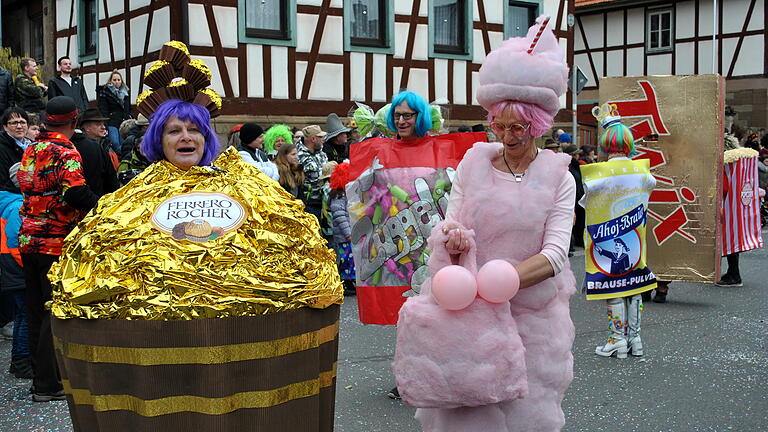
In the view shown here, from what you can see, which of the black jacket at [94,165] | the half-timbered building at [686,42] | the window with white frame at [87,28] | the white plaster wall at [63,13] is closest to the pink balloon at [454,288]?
the black jacket at [94,165]

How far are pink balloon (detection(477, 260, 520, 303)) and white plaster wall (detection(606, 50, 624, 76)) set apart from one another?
26.4 metres

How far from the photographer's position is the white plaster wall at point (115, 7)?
50.2ft

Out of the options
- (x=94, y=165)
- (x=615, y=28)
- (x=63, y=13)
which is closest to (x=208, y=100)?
(x=94, y=165)

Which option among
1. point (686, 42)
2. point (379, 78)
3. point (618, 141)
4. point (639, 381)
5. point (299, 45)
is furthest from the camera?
point (686, 42)

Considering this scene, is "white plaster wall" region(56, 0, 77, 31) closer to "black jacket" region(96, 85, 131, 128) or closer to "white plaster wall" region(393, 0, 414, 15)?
"black jacket" region(96, 85, 131, 128)

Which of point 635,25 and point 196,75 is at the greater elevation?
point 635,25

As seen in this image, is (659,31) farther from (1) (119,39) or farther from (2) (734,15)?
(1) (119,39)

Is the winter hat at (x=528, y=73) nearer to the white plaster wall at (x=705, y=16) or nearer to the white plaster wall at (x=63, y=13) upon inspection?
the white plaster wall at (x=63, y=13)

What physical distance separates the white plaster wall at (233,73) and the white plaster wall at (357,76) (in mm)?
2278

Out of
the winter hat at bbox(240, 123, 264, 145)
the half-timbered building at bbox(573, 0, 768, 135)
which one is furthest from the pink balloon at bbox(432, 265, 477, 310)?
the half-timbered building at bbox(573, 0, 768, 135)

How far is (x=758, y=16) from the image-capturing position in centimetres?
2573

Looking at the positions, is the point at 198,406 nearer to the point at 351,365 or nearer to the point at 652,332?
the point at 351,365

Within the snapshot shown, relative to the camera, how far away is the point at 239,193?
121 inches

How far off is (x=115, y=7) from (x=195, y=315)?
14.1 meters
